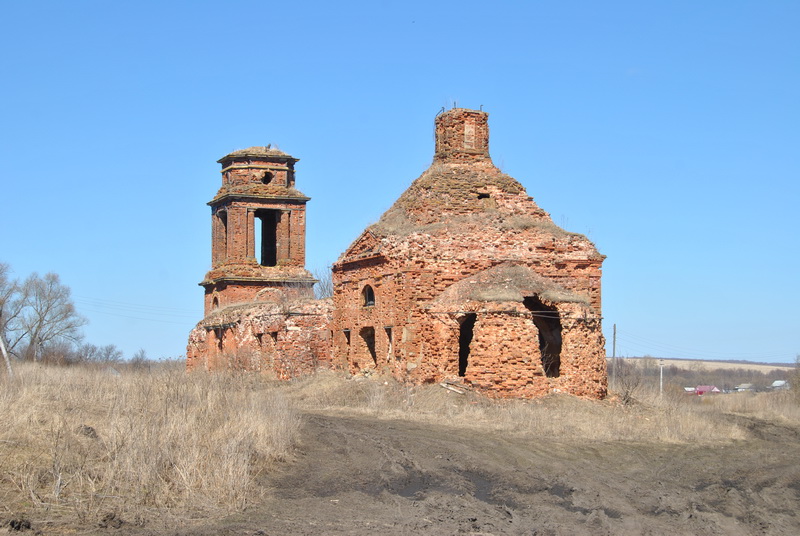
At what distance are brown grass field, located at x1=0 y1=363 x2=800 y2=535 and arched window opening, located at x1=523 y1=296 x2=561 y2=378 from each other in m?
5.10

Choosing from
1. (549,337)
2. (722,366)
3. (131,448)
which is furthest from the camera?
(722,366)

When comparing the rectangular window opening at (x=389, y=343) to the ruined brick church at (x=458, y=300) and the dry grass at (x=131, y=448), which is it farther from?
the dry grass at (x=131, y=448)

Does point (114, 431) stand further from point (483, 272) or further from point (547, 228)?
point (547, 228)

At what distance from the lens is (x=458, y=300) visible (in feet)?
70.2

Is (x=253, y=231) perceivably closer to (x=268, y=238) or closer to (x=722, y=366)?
(x=268, y=238)

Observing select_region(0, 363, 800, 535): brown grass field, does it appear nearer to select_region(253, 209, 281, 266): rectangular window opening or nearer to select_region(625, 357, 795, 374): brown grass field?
select_region(253, 209, 281, 266): rectangular window opening

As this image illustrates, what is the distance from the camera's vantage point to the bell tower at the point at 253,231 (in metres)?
34.4

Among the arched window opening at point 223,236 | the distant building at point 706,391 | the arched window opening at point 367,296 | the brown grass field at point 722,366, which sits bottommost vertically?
the brown grass field at point 722,366

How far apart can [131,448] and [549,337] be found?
50.2 ft

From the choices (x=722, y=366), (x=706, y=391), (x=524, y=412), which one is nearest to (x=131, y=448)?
(x=524, y=412)

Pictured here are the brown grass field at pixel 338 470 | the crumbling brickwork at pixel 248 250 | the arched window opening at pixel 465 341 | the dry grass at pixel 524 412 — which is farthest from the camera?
the crumbling brickwork at pixel 248 250

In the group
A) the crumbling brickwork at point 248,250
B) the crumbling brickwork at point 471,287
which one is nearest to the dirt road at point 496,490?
the crumbling brickwork at point 471,287

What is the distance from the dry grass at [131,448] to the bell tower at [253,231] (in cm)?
2027

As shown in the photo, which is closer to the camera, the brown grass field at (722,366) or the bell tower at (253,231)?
the bell tower at (253,231)
